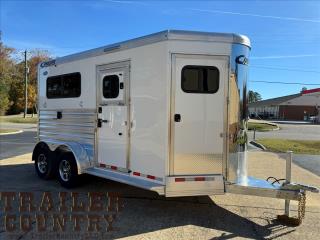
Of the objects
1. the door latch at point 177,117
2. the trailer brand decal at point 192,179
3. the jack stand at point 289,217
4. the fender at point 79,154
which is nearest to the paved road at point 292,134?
the fender at point 79,154

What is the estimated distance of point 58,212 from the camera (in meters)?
7.01

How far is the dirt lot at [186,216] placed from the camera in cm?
612

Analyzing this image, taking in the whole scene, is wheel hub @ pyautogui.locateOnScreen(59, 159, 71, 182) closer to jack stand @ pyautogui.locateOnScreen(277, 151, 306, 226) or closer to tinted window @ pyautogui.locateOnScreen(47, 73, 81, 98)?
tinted window @ pyautogui.locateOnScreen(47, 73, 81, 98)

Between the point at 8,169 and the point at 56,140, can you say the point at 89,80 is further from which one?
the point at 8,169

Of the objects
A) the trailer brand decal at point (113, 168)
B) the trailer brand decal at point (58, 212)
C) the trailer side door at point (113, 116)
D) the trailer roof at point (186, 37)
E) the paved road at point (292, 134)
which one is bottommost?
the paved road at point (292, 134)

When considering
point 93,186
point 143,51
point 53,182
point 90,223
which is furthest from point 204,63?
point 53,182

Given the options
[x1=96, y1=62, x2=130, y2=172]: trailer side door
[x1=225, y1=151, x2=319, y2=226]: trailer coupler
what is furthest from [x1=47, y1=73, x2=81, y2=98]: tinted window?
[x1=225, y1=151, x2=319, y2=226]: trailer coupler

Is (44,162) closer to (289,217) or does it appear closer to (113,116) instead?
(113,116)

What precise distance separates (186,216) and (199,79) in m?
2.26

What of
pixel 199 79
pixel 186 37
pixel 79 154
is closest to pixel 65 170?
pixel 79 154

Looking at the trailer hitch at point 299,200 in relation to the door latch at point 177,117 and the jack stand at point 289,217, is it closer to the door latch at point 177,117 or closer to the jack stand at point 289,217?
the jack stand at point 289,217

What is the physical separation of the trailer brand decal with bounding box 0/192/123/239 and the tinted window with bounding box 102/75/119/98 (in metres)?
1.97

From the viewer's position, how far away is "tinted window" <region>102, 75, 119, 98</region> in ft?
25.4

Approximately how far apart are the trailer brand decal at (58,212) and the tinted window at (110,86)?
1969 mm
